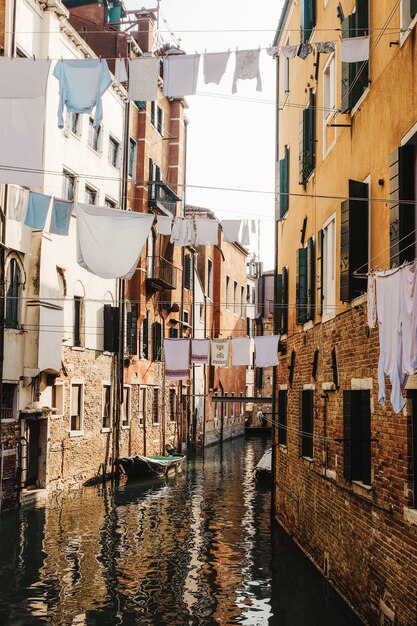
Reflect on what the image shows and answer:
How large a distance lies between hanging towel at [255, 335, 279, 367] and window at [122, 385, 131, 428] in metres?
9.40

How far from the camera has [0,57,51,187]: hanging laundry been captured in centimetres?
983

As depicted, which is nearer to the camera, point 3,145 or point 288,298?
point 3,145

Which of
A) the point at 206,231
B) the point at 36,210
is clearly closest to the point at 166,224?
the point at 206,231

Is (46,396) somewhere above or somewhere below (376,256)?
below

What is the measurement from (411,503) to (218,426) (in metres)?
40.1

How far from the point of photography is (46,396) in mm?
21531

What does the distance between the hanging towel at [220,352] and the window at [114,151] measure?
751 cm

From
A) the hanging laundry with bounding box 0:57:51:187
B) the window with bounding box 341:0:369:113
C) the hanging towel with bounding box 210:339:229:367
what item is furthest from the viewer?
the hanging towel with bounding box 210:339:229:367

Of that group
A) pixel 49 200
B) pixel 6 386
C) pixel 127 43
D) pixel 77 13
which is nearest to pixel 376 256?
pixel 49 200

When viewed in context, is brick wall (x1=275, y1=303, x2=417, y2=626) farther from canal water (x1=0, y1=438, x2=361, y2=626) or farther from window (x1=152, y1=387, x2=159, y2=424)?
window (x1=152, y1=387, x2=159, y2=424)

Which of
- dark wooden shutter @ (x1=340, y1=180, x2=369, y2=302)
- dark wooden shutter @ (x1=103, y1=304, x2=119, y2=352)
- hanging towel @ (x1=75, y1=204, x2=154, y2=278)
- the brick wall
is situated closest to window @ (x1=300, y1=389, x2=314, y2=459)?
the brick wall

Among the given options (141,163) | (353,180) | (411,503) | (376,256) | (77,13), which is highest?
(77,13)

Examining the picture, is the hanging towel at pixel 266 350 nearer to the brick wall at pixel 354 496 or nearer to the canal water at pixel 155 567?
the brick wall at pixel 354 496

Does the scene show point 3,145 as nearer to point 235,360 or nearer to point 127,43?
point 235,360
